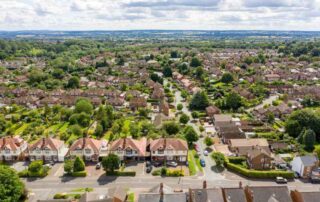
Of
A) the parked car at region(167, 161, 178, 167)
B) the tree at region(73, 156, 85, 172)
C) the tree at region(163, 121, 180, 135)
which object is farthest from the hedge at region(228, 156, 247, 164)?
the tree at region(73, 156, 85, 172)

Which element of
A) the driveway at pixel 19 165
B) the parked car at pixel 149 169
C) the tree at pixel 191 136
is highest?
the tree at pixel 191 136

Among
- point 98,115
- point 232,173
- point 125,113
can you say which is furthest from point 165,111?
point 232,173

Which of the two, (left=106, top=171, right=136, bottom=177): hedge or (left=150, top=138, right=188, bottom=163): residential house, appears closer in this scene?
(left=106, top=171, right=136, bottom=177): hedge

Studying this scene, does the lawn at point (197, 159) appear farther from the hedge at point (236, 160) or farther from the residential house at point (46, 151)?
the residential house at point (46, 151)

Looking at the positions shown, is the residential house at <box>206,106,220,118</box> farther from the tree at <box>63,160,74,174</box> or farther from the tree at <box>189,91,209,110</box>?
the tree at <box>63,160,74,174</box>

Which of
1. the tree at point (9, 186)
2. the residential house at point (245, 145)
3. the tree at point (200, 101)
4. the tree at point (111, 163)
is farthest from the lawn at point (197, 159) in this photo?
the tree at point (200, 101)

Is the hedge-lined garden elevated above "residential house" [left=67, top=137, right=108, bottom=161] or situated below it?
below
